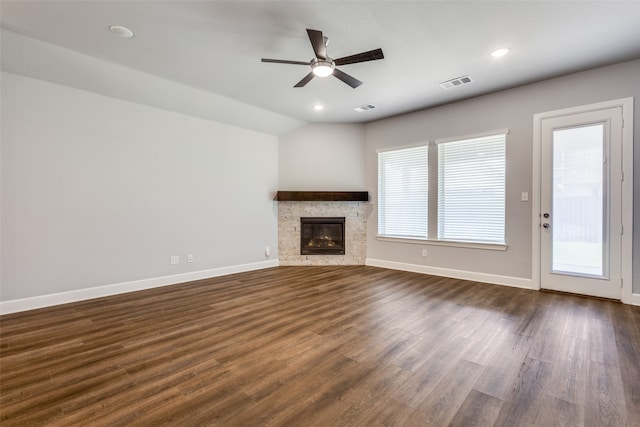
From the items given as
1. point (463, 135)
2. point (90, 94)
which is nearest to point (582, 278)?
point (463, 135)

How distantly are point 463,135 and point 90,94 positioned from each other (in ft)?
18.5

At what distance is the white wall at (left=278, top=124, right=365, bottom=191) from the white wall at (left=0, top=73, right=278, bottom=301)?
0.93 meters

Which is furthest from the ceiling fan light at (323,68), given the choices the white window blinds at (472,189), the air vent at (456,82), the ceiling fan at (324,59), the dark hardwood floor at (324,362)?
the white window blinds at (472,189)

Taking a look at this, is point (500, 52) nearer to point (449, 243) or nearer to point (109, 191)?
point (449, 243)

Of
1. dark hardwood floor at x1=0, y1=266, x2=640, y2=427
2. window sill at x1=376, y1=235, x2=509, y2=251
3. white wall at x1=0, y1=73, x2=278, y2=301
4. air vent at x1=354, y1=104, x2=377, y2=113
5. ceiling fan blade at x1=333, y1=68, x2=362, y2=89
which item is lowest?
dark hardwood floor at x1=0, y1=266, x2=640, y2=427

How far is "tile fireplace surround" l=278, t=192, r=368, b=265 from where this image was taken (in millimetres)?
6250

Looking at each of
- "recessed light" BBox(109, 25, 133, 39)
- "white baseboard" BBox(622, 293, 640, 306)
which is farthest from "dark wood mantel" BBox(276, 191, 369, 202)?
"white baseboard" BBox(622, 293, 640, 306)

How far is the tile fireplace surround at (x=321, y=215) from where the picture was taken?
6.25m

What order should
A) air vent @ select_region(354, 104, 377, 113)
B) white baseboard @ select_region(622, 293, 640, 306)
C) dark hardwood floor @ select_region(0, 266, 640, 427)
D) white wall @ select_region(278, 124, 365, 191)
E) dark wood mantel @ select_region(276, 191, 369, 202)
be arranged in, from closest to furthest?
dark hardwood floor @ select_region(0, 266, 640, 427), white baseboard @ select_region(622, 293, 640, 306), air vent @ select_region(354, 104, 377, 113), dark wood mantel @ select_region(276, 191, 369, 202), white wall @ select_region(278, 124, 365, 191)

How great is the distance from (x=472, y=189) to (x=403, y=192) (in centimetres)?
125

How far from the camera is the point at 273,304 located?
144 inches

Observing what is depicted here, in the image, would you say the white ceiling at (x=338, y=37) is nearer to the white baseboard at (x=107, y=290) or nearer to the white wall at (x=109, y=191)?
the white wall at (x=109, y=191)

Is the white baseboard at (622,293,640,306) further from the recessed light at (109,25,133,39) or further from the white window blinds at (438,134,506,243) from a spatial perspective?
the recessed light at (109,25,133,39)

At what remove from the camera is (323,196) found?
6.06 meters
